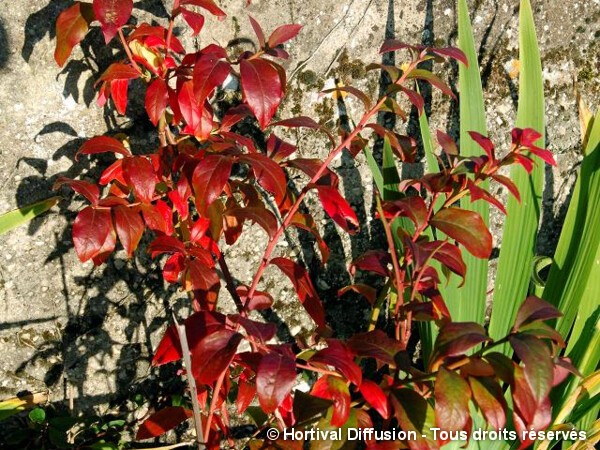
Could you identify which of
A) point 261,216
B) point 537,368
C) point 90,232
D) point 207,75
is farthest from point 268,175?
point 537,368

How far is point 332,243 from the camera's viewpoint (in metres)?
1.82

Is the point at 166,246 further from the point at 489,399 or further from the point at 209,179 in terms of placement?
the point at 489,399

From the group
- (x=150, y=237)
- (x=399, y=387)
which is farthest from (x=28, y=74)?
(x=399, y=387)

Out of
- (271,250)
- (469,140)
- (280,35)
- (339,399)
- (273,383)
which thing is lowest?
(339,399)

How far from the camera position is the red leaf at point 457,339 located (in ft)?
3.22

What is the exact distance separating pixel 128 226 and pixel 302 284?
35 cm

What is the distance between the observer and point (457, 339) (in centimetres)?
100

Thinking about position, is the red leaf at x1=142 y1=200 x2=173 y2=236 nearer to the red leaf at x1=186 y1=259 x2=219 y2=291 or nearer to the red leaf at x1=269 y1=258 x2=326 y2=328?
the red leaf at x1=186 y1=259 x2=219 y2=291

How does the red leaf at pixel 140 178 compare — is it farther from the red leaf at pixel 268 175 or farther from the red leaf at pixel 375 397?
the red leaf at pixel 375 397

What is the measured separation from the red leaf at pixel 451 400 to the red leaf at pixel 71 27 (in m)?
0.87

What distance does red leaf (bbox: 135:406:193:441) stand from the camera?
1.36 m

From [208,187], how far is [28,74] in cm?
60

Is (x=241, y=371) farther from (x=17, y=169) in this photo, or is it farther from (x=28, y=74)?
(x=28, y=74)

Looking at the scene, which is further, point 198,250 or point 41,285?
point 41,285
